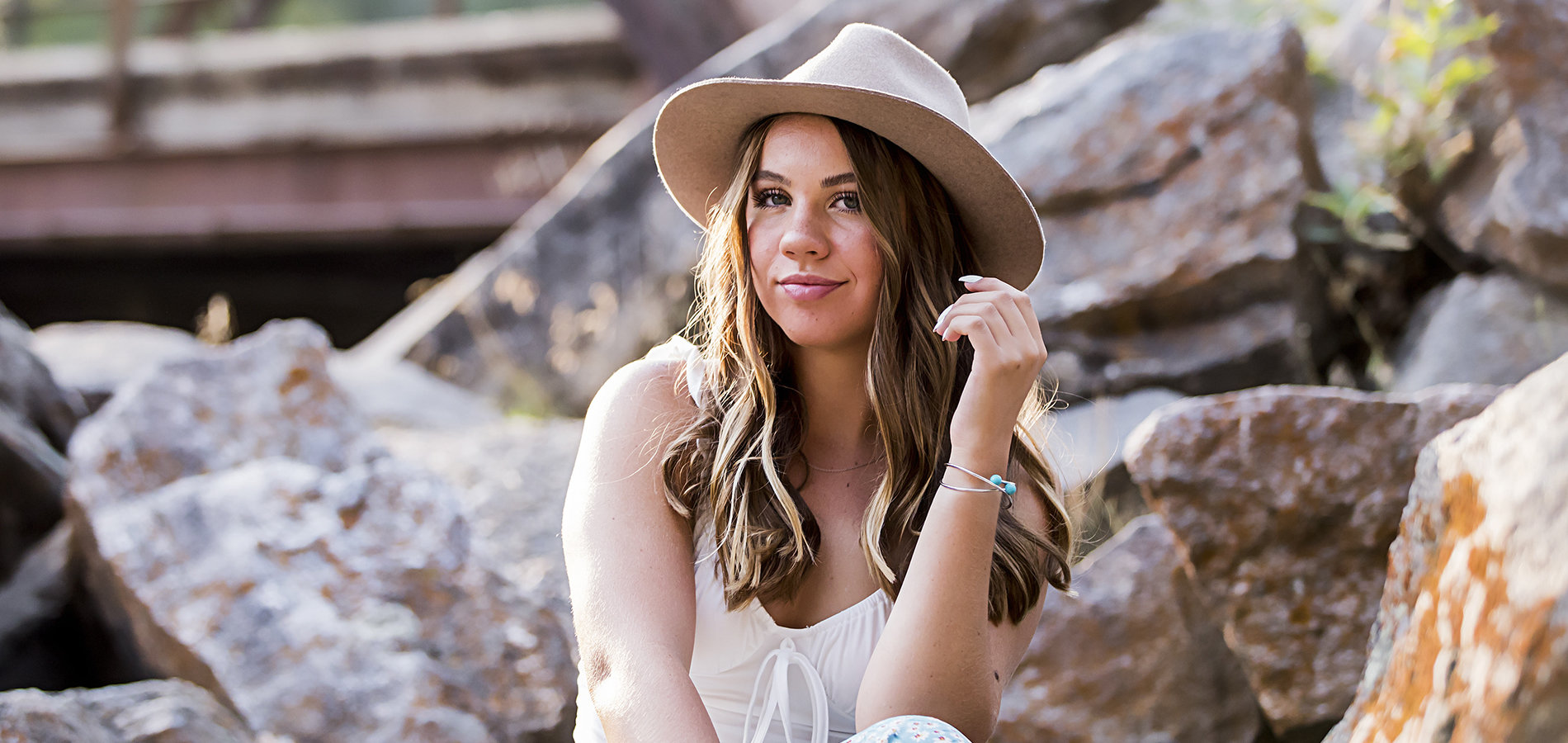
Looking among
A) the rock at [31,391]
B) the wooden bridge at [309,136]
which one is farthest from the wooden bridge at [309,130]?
the rock at [31,391]

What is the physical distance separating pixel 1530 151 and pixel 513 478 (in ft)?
11.3

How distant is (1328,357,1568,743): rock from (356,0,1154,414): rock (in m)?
3.91

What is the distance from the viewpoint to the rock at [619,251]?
5.36m

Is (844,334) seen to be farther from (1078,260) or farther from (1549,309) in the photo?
(1549,309)

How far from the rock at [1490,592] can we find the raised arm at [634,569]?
38.6 inches

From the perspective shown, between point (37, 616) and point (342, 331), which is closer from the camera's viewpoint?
point (37, 616)

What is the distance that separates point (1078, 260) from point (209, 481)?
2732 mm

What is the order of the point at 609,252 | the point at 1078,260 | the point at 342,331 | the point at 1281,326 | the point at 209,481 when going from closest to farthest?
the point at 209,481 → the point at 1281,326 → the point at 1078,260 → the point at 609,252 → the point at 342,331

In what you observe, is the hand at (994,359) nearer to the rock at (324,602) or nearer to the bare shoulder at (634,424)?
the bare shoulder at (634,424)

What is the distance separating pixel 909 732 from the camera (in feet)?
5.49

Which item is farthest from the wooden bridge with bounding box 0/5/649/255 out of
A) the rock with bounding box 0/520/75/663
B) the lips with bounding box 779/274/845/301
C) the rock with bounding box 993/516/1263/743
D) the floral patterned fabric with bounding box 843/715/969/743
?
the floral patterned fabric with bounding box 843/715/969/743

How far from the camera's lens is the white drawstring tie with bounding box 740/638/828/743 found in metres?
2.01

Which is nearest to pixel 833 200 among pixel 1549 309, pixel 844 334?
pixel 844 334

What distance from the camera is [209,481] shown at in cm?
302
